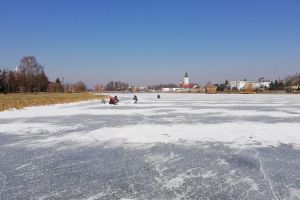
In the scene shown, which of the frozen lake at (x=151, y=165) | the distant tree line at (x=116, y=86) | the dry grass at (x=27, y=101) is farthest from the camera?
the distant tree line at (x=116, y=86)

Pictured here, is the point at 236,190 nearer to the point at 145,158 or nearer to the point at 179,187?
the point at 179,187

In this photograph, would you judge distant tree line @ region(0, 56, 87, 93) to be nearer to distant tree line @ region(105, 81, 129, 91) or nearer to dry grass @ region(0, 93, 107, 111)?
dry grass @ region(0, 93, 107, 111)

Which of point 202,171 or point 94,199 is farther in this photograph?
point 202,171

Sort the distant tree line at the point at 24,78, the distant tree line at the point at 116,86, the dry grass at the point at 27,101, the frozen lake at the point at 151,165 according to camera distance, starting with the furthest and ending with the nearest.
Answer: the distant tree line at the point at 116,86, the distant tree line at the point at 24,78, the dry grass at the point at 27,101, the frozen lake at the point at 151,165

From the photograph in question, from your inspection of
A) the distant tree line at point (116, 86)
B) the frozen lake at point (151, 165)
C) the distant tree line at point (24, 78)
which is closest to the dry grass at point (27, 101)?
the frozen lake at point (151, 165)

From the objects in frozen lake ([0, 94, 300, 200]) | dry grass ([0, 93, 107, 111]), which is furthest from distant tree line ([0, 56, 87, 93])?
frozen lake ([0, 94, 300, 200])

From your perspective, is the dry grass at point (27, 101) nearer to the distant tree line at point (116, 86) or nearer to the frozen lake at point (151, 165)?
A: the frozen lake at point (151, 165)

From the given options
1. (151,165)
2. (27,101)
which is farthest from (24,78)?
(151,165)

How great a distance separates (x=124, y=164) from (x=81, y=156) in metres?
0.97

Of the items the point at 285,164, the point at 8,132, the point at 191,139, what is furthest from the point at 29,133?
the point at 285,164

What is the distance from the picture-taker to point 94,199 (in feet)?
11.2

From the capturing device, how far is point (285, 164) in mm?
4938

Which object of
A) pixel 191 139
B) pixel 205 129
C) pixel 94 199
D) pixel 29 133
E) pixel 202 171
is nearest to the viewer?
pixel 94 199

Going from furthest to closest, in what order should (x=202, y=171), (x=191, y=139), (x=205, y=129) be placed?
(x=205, y=129) → (x=191, y=139) → (x=202, y=171)
